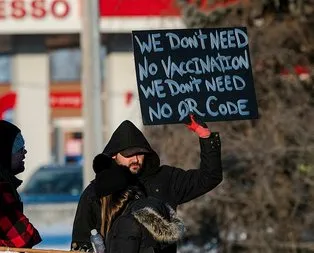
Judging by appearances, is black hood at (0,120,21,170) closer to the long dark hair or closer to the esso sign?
the long dark hair

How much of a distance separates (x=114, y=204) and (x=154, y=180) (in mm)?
480

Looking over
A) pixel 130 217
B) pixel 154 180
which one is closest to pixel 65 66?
→ pixel 154 180

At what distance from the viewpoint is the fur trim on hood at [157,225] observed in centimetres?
534

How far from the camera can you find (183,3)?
40.6 ft

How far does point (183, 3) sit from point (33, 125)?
12.5m

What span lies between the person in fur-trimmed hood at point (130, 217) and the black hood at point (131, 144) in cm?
13

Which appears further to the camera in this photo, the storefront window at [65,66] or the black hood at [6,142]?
the storefront window at [65,66]

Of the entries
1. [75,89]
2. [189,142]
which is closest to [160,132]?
[189,142]

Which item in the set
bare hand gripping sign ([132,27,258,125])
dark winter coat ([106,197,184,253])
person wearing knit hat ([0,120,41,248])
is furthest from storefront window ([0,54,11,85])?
dark winter coat ([106,197,184,253])

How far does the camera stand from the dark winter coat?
5.31 meters

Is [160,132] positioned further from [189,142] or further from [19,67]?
[19,67]

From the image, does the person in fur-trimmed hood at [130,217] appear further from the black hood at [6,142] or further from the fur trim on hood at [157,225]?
the black hood at [6,142]

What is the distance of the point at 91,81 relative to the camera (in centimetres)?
1143

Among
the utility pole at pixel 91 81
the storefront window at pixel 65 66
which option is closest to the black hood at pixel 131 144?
the utility pole at pixel 91 81
